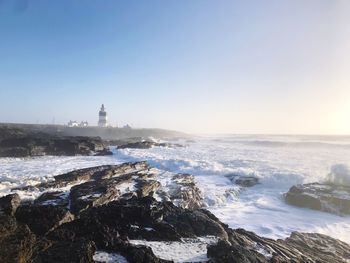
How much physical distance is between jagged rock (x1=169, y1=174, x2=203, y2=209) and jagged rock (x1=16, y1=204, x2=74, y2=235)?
6.29 m

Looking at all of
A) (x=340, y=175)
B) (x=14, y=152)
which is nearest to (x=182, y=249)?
(x=340, y=175)

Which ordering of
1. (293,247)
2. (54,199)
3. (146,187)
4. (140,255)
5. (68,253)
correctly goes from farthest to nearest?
(146,187), (54,199), (293,247), (140,255), (68,253)

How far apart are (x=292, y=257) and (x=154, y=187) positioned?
27.2 feet

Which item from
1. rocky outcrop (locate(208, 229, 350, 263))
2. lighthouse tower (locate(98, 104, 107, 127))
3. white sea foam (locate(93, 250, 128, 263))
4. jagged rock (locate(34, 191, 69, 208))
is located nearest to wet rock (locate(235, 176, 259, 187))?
rocky outcrop (locate(208, 229, 350, 263))

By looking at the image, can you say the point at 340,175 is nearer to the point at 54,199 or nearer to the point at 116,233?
the point at 54,199

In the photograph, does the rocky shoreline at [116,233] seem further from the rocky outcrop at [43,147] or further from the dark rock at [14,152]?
the rocky outcrop at [43,147]

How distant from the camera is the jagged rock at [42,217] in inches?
341

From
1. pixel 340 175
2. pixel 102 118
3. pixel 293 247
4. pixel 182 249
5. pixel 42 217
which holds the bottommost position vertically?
pixel 293 247

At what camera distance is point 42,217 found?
9055mm

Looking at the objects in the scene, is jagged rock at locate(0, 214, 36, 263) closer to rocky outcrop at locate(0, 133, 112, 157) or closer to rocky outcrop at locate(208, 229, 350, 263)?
rocky outcrop at locate(208, 229, 350, 263)

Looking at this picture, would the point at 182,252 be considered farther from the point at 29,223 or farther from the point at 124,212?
the point at 29,223

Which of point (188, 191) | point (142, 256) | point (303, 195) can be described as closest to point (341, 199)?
point (303, 195)

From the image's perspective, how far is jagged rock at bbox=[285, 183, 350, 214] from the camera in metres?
17.0

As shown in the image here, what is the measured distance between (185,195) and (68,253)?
958 cm
